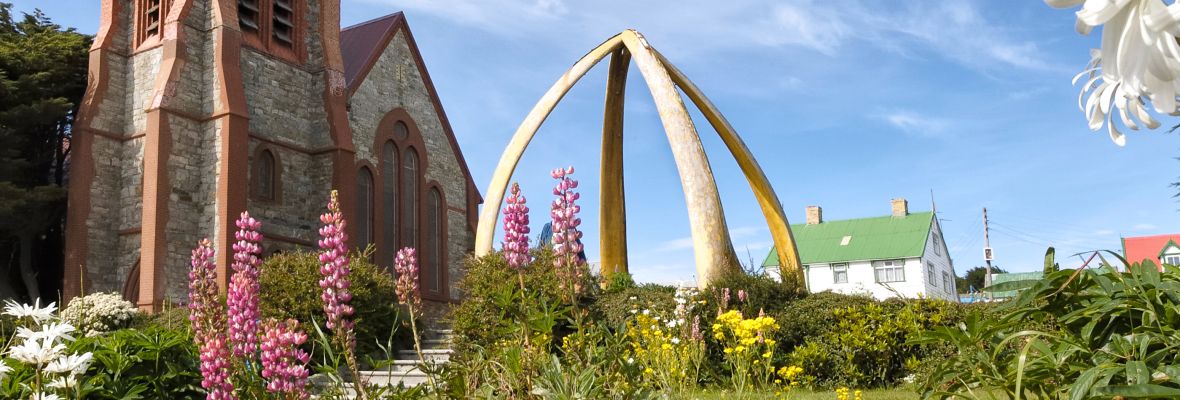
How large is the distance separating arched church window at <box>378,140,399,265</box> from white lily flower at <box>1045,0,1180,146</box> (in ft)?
96.5

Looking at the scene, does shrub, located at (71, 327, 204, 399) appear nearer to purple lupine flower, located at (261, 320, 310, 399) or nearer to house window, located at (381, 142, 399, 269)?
purple lupine flower, located at (261, 320, 310, 399)

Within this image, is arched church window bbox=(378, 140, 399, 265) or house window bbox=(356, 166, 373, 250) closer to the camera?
house window bbox=(356, 166, 373, 250)

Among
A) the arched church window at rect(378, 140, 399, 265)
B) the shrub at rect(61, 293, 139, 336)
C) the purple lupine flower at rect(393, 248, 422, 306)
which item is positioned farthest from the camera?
the arched church window at rect(378, 140, 399, 265)

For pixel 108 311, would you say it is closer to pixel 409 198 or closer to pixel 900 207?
pixel 409 198

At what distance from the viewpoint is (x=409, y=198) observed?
31.5m

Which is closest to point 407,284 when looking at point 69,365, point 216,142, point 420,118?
point 69,365

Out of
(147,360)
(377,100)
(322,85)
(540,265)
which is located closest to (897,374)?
(540,265)

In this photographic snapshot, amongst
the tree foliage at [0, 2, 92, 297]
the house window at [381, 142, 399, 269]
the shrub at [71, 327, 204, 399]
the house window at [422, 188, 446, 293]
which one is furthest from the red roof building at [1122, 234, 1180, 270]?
the shrub at [71, 327, 204, 399]

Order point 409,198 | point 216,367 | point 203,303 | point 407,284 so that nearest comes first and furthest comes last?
point 216,367
point 203,303
point 407,284
point 409,198

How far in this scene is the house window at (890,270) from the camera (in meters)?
43.1

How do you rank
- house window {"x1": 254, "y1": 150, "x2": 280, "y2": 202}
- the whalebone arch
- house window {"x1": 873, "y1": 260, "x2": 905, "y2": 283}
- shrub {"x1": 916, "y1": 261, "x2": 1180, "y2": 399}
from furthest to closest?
house window {"x1": 873, "y1": 260, "x2": 905, "y2": 283}, house window {"x1": 254, "y1": 150, "x2": 280, "y2": 202}, the whalebone arch, shrub {"x1": 916, "y1": 261, "x2": 1180, "y2": 399}

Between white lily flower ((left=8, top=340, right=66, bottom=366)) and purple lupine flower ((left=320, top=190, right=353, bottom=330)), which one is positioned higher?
purple lupine flower ((left=320, top=190, right=353, bottom=330))

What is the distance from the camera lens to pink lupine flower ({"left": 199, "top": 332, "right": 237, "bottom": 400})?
3.42 meters

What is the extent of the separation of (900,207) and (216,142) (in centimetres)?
3342
